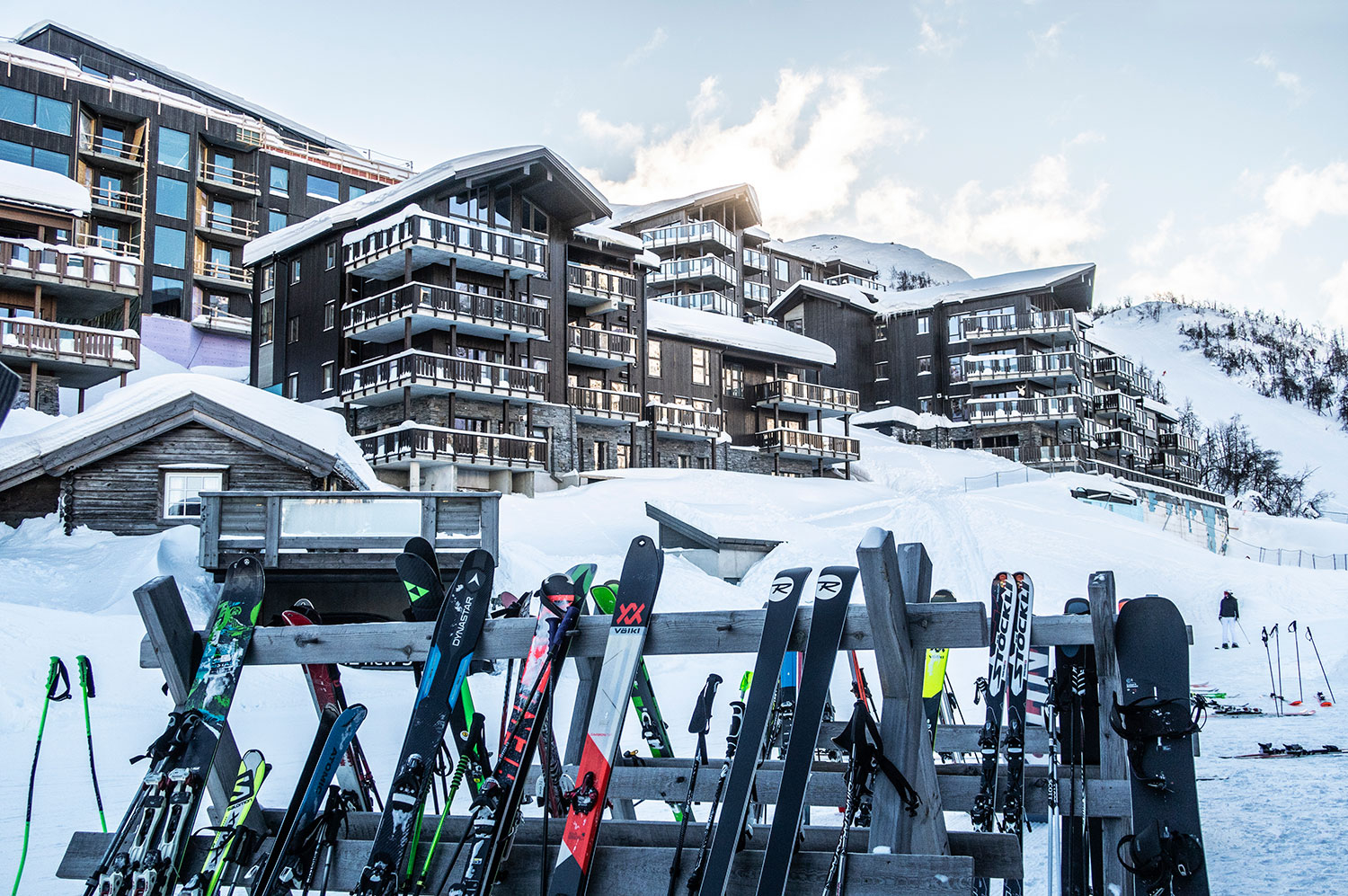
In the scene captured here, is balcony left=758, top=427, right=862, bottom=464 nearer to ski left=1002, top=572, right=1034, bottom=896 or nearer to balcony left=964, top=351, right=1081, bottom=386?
balcony left=964, top=351, right=1081, bottom=386

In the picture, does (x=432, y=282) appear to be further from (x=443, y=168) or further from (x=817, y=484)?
(x=817, y=484)

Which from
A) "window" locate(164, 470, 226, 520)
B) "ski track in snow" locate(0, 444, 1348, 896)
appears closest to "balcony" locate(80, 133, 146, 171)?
"ski track in snow" locate(0, 444, 1348, 896)

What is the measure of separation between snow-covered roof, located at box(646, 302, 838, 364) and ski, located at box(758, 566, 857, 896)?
36.8m

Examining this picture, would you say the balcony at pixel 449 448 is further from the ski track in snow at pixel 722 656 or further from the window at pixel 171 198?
the window at pixel 171 198

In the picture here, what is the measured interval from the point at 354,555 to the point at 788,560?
10.7m

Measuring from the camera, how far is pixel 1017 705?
514 centimetres

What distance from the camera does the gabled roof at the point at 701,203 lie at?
56.1m

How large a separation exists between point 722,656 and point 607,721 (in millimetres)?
10470

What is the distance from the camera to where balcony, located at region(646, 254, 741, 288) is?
54844 mm

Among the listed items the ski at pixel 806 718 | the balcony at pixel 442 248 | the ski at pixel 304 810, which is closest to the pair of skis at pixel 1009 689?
the ski at pixel 806 718

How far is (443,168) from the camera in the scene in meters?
32.4

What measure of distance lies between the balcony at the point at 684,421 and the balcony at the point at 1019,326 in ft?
62.1

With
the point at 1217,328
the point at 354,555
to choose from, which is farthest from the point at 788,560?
the point at 1217,328

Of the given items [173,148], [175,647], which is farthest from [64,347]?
[175,647]
